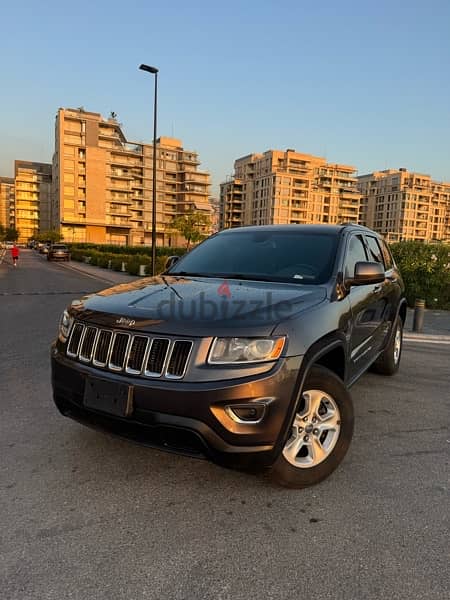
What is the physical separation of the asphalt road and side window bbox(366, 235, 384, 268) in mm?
1809

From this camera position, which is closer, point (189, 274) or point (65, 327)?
point (65, 327)

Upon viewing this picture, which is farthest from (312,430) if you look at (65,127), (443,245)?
(65,127)

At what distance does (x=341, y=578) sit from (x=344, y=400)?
44.9 inches

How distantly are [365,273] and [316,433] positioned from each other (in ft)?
4.24

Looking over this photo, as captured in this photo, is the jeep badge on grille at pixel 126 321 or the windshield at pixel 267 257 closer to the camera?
the jeep badge on grille at pixel 126 321

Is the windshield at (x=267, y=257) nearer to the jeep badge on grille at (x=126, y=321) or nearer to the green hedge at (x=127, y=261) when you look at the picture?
the jeep badge on grille at (x=126, y=321)

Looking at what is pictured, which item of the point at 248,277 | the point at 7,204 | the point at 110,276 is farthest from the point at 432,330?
the point at 7,204

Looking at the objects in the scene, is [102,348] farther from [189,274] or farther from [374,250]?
[374,250]

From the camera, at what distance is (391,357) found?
17.4 feet

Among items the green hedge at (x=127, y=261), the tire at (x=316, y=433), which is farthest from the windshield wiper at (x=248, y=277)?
the green hedge at (x=127, y=261)

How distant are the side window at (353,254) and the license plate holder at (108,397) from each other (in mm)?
2045

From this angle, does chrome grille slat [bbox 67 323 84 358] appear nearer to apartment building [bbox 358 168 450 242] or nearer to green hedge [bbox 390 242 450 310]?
green hedge [bbox 390 242 450 310]

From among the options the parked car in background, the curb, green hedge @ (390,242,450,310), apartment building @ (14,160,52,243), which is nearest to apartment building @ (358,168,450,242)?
apartment building @ (14,160,52,243)

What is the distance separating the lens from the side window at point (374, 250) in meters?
4.67
